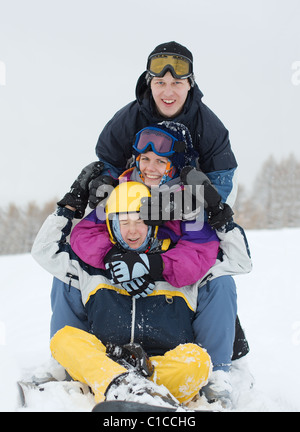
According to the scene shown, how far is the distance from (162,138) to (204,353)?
1.37 m

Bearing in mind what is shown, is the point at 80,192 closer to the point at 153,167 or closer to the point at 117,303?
the point at 153,167

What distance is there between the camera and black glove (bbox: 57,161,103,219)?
9.63 feet

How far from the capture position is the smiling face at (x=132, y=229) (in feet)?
9.12

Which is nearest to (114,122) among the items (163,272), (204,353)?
(163,272)

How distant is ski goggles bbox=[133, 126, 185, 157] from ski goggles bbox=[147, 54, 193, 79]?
0.41m

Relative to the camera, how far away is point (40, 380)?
271cm

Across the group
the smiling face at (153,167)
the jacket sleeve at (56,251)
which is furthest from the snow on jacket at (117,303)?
the smiling face at (153,167)

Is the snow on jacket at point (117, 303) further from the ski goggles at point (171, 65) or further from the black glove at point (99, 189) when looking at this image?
the ski goggles at point (171, 65)

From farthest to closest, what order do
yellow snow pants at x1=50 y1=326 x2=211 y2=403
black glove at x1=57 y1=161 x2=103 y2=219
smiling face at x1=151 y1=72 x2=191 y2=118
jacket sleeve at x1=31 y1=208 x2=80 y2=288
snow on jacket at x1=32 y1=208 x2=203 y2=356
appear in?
smiling face at x1=151 y1=72 x2=191 y2=118 → black glove at x1=57 y1=161 x2=103 y2=219 → jacket sleeve at x1=31 y1=208 x2=80 y2=288 → snow on jacket at x1=32 y1=208 x2=203 y2=356 → yellow snow pants at x1=50 y1=326 x2=211 y2=403

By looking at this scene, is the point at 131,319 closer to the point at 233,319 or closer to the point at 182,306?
the point at 182,306

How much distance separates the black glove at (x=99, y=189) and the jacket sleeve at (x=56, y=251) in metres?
0.19

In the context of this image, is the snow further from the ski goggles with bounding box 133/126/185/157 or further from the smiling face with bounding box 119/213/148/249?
the ski goggles with bounding box 133/126/185/157

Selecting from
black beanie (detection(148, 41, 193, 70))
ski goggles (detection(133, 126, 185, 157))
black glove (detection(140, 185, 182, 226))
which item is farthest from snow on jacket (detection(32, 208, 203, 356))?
black beanie (detection(148, 41, 193, 70))
